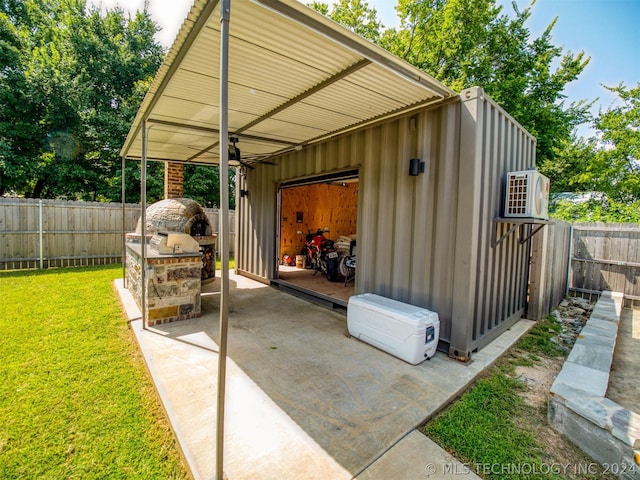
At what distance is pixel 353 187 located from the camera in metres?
9.17

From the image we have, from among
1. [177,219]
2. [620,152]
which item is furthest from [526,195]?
[620,152]

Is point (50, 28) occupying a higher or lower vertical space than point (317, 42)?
higher

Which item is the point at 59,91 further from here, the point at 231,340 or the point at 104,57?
the point at 231,340

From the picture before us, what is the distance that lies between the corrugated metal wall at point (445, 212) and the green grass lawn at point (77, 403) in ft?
9.12

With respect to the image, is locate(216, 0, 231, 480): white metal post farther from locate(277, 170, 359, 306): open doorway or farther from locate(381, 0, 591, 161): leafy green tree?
locate(381, 0, 591, 161): leafy green tree

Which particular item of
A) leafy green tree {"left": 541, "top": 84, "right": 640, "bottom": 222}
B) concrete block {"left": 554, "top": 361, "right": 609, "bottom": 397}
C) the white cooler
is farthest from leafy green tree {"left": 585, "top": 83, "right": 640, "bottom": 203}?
the white cooler

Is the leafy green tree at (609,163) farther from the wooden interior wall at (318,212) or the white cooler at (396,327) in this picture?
the white cooler at (396,327)

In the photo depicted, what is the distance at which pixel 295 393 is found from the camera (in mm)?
2525

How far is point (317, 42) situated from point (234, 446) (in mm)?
2807

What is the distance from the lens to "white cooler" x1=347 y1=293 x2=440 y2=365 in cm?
304

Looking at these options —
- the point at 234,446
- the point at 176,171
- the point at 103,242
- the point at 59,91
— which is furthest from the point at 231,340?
the point at 59,91

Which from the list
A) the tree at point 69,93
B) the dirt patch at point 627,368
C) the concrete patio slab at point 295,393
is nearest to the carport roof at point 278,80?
the concrete patio slab at point 295,393

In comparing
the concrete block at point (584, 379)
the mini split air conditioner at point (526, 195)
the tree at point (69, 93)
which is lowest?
the concrete block at point (584, 379)

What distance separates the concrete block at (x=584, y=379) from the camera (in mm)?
A: 2361
